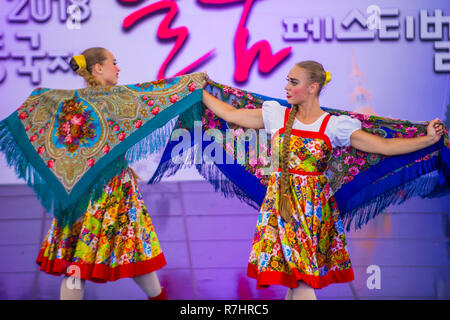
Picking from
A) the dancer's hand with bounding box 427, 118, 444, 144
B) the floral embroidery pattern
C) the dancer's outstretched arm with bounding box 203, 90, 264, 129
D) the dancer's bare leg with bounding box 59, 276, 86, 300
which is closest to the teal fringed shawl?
the floral embroidery pattern

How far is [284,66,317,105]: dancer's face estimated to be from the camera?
9.84ft

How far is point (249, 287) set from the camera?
3602 millimetres

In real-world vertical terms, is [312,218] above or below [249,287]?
above

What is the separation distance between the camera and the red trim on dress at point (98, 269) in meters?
3.01

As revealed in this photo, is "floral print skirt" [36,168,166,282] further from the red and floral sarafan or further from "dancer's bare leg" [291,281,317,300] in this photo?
"dancer's bare leg" [291,281,317,300]

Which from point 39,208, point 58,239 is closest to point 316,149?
point 58,239

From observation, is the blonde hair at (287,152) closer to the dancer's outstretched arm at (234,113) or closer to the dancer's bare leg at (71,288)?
the dancer's outstretched arm at (234,113)

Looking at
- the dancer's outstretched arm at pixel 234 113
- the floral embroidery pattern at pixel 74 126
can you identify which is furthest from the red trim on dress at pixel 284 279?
the floral embroidery pattern at pixel 74 126

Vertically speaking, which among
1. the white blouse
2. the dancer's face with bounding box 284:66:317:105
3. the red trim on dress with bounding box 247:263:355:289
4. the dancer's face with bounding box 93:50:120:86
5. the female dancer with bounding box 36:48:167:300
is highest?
the dancer's face with bounding box 93:50:120:86

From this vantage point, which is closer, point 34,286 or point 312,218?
point 312,218

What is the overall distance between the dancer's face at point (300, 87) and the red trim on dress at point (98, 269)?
105 cm

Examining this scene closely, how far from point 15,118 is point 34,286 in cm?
102

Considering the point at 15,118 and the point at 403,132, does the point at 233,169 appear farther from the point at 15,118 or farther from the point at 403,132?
the point at 15,118

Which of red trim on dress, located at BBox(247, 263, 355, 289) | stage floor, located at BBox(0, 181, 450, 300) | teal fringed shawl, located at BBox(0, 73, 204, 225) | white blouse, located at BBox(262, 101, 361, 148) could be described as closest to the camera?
red trim on dress, located at BBox(247, 263, 355, 289)
